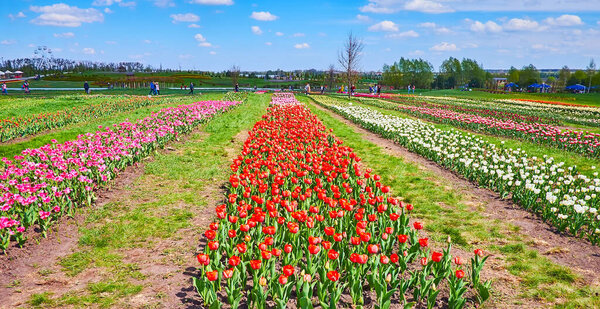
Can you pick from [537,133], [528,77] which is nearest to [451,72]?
[528,77]

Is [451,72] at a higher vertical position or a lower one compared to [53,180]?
higher

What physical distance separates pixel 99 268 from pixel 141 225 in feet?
4.95

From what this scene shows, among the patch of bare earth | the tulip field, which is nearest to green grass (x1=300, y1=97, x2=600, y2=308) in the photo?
the tulip field

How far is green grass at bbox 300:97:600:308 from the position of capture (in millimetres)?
4715

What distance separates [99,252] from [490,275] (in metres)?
5.84

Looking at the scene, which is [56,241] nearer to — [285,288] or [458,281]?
[285,288]

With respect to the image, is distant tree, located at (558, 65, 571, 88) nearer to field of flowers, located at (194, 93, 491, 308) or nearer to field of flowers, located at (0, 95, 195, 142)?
field of flowers, located at (0, 95, 195, 142)

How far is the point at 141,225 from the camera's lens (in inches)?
263

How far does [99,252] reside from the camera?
567 cm

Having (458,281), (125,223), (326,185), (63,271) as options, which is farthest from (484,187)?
(63,271)

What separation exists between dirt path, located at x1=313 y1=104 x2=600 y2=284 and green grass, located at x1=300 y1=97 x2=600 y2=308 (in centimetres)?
18

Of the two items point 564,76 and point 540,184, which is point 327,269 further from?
point 564,76

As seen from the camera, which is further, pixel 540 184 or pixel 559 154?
pixel 559 154

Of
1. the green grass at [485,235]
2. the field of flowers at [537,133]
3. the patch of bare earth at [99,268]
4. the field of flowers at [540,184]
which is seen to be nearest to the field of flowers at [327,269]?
the patch of bare earth at [99,268]
